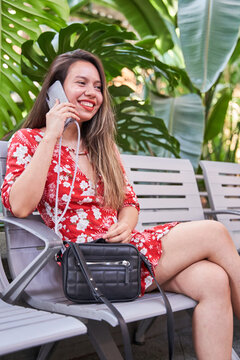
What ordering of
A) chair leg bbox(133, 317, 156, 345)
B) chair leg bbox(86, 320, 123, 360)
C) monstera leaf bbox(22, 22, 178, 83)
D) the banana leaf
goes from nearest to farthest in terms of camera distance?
chair leg bbox(86, 320, 123, 360) < monstera leaf bbox(22, 22, 178, 83) < chair leg bbox(133, 317, 156, 345) < the banana leaf

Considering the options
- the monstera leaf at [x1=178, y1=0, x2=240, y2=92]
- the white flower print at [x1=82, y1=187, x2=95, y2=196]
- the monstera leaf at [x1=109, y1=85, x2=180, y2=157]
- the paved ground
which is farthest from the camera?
the monstera leaf at [x1=178, y1=0, x2=240, y2=92]

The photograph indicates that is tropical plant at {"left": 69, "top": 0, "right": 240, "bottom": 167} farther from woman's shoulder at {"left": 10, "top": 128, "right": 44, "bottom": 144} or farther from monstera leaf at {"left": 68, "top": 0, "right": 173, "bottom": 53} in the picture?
woman's shoulder at {"left": 10, "top": 128, "right": 44, "bottom": 144}

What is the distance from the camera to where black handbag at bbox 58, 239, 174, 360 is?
5.02ft

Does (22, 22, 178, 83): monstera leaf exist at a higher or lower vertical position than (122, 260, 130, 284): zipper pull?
higher

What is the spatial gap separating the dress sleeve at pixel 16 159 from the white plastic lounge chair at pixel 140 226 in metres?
0.12

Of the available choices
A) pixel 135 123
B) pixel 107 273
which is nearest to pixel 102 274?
pixel 107 273

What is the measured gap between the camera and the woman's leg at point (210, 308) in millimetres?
1575

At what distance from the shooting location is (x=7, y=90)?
2744 millimetres

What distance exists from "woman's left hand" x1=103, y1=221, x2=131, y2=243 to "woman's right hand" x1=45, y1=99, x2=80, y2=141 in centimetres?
43

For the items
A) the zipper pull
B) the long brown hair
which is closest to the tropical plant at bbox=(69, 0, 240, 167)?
the long brown hair

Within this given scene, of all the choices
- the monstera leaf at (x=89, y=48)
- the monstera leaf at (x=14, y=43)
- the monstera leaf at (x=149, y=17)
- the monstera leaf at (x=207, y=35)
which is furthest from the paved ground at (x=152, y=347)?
the monstera leaf at (x=149, y=17)

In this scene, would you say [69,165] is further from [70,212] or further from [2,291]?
[2,291]

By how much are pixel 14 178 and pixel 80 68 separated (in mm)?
633

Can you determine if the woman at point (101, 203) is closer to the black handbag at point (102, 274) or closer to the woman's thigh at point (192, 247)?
the woman's thigh at point (192, 247)
